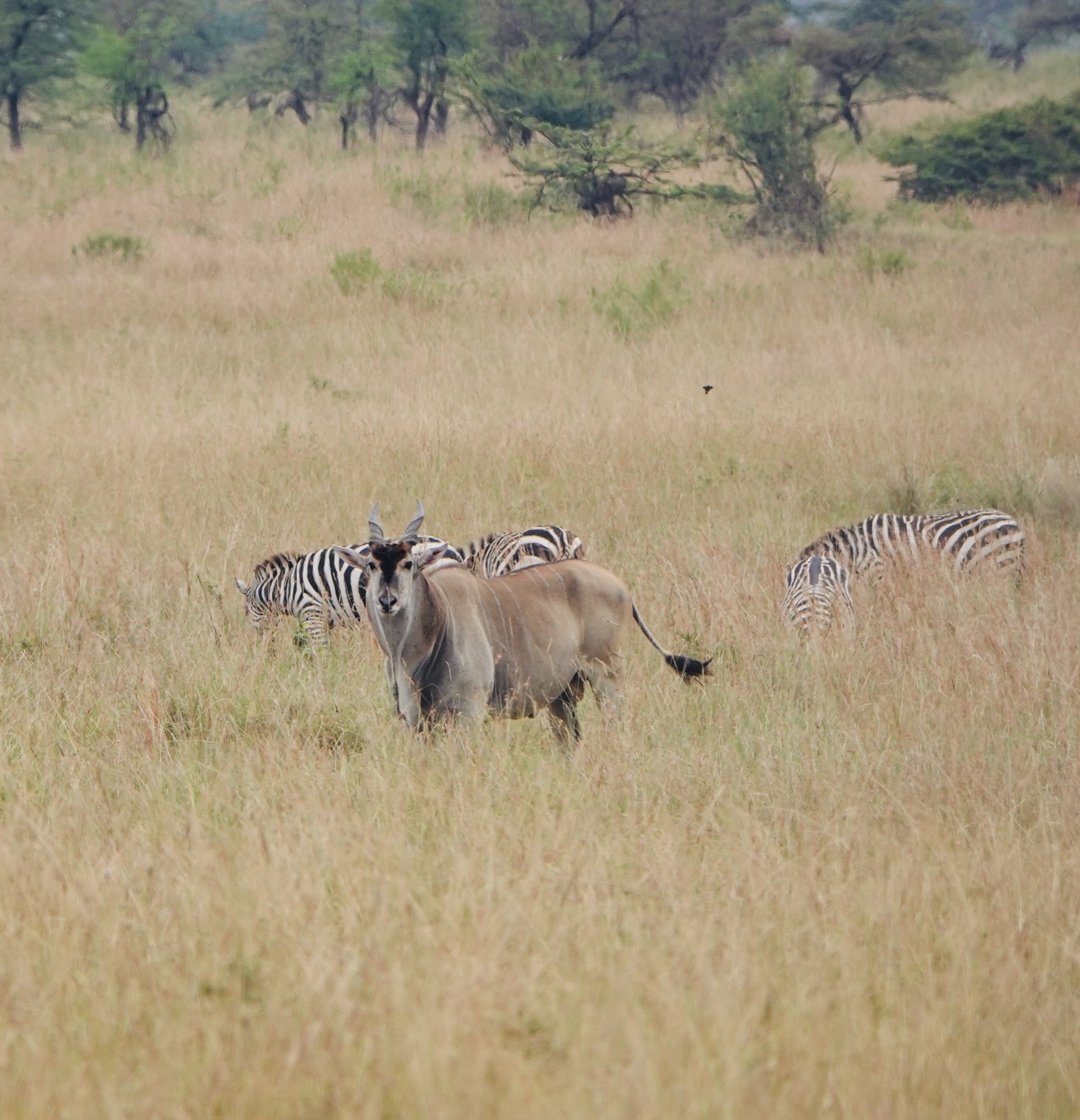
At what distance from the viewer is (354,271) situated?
627 inches

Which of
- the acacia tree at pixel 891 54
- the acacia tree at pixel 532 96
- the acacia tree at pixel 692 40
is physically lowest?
the acacia tree at pixel 532 96

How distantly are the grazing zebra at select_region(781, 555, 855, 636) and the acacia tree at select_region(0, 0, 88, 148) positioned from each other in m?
24.5

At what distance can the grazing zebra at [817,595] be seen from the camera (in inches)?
264

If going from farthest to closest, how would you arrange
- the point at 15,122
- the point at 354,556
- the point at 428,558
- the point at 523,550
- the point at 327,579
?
the point at 15,122, the point at 327,579, the point at 523,550, the point at 428,558, the point at 354,556

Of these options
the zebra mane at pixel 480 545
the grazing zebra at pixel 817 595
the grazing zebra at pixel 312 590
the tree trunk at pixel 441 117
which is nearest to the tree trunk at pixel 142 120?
the tree trunk at pixel 441 117

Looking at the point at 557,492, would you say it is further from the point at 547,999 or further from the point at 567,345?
the point at 547,999

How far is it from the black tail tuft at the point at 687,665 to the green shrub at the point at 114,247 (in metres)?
13.5

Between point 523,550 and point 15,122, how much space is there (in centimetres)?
2454

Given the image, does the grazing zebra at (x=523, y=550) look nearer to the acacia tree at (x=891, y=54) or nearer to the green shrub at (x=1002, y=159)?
the green shrub at (x=1002, y=159)

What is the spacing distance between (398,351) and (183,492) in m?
4.76

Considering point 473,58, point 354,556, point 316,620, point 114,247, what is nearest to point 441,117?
point 473,58

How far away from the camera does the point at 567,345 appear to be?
44.6ft

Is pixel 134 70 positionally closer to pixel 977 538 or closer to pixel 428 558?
→ pixel 977 538

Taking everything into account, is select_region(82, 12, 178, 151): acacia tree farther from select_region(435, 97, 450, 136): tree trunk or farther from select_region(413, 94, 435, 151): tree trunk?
select_region(435, 97, 450, 136): tree trunk
